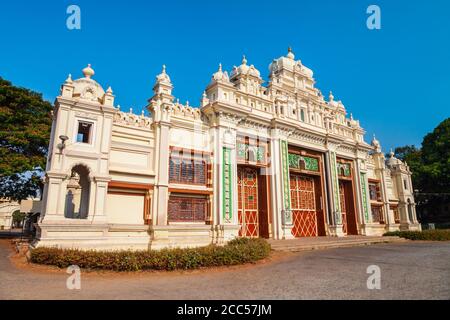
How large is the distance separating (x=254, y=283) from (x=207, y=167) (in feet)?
33.0

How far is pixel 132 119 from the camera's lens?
1569 cm

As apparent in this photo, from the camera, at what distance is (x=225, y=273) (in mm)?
9883

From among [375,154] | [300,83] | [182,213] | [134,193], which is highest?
[300,83]

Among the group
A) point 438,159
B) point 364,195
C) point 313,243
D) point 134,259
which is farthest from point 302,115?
point 438,159

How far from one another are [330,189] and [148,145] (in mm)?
15268

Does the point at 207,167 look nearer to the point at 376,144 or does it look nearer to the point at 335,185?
the point at 335,185

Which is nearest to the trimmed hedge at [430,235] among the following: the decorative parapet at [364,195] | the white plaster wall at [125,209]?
the decorative parapet at [364,195]

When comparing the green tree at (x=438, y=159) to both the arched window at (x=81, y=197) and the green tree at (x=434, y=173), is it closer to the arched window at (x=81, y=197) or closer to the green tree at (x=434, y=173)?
the green tree at (x=434, y=173)

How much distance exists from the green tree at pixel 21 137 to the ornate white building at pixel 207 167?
17.5 feet

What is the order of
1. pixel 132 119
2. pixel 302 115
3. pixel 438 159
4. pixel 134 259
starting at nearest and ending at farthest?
pixel 134 259, pixel 132 119, pixel 302 115, pixel 438 159

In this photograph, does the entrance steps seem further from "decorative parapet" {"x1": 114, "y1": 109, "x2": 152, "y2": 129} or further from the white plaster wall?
"decorative parapet" {"x1": 114, "y1": 109, "x2": 152, "y2": 129}
